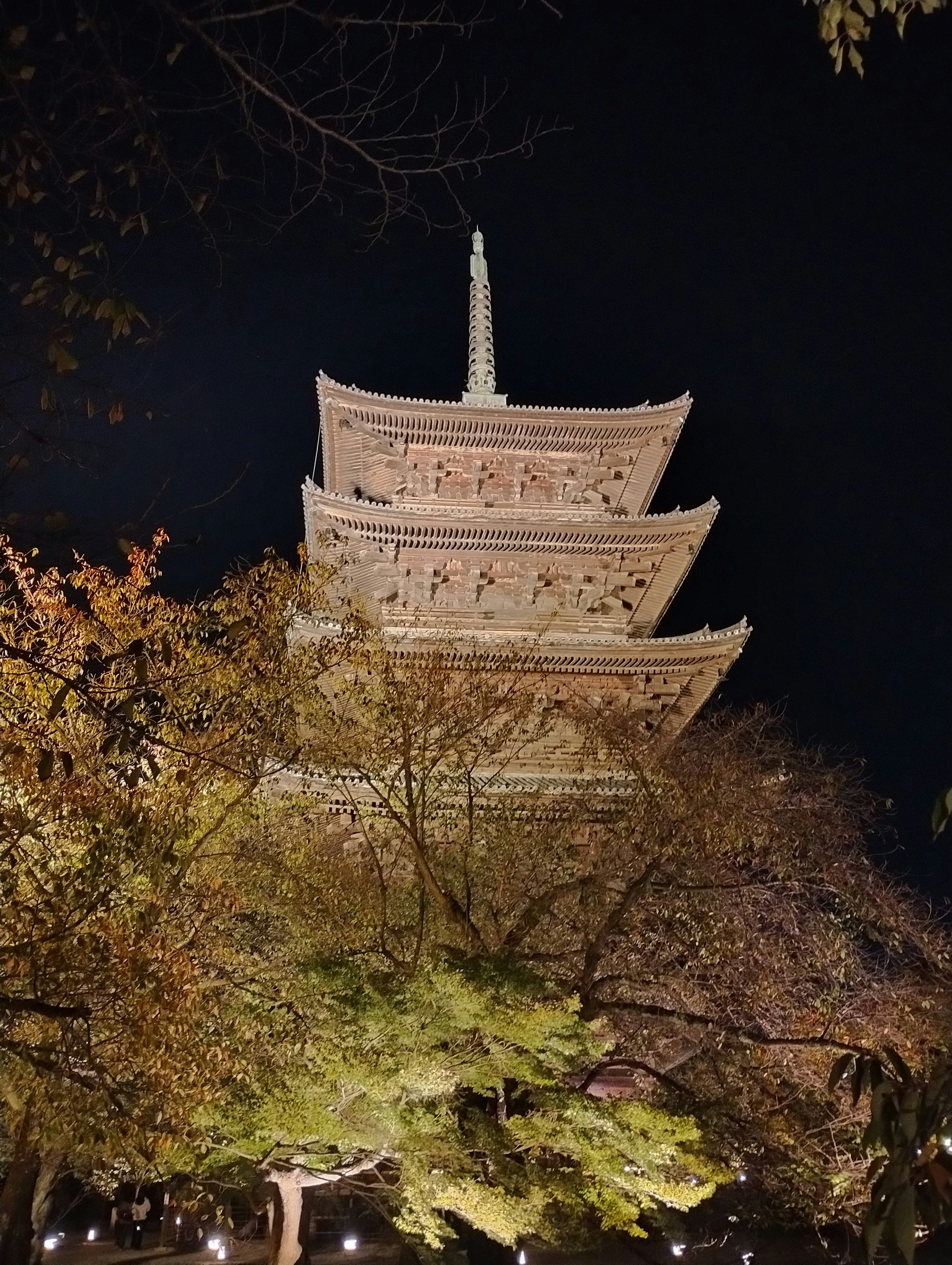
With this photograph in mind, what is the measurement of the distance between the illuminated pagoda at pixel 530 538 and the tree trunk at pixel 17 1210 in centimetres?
778

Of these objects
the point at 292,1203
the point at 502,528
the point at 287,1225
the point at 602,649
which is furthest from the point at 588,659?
the point at 287,1225

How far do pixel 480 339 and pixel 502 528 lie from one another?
257 inches

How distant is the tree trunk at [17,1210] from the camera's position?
→ 8.27m

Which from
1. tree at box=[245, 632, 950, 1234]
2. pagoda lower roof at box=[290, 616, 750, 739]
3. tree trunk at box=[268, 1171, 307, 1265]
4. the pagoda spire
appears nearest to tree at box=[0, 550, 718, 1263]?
tree trunk at box=[268, 1171, 307, 1265]

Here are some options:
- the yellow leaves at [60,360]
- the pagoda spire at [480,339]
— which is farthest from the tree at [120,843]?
the pagoda spire at [480,339]

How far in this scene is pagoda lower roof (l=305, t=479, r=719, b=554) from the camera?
571 inches

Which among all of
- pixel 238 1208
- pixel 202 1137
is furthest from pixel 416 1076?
pixel 238 1208

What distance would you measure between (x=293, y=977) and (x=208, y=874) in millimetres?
1767

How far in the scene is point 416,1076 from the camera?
6.27 meters

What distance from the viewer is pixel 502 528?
14.7 m

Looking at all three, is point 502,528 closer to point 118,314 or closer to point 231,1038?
point 231,1038

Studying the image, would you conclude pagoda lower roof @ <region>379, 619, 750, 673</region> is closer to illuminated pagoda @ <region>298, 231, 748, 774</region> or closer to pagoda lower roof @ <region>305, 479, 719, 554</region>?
illuminated pagoda @ <region>298, 231, 748, 774</region>

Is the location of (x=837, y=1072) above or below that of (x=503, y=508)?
below

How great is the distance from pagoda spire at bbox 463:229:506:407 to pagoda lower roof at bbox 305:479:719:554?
7.53 ft
